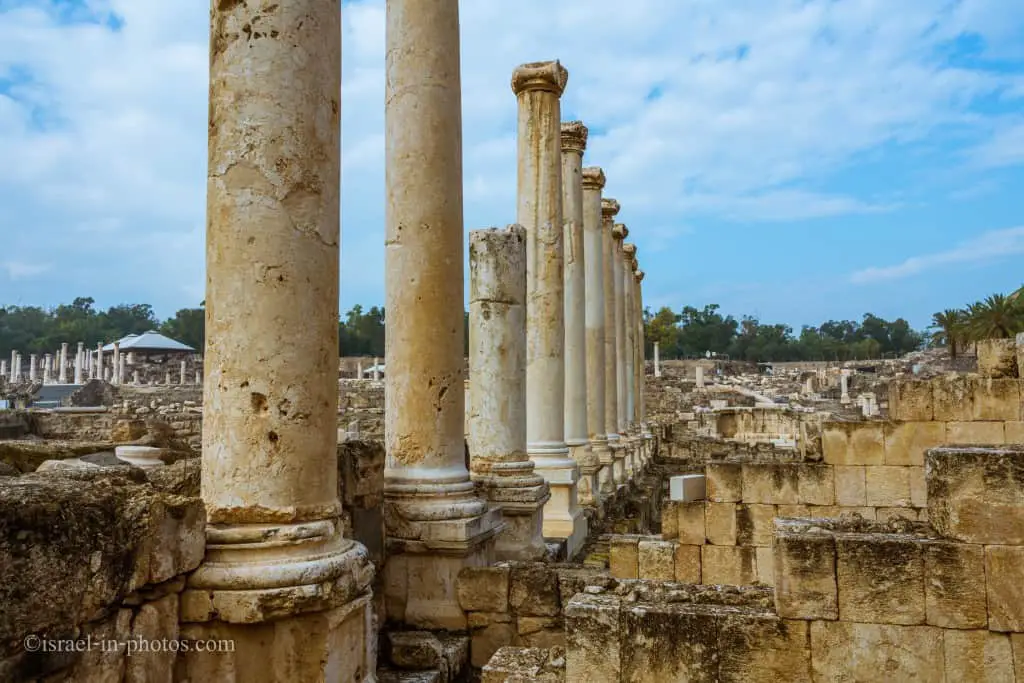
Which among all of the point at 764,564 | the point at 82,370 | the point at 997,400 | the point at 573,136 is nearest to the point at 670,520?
the point at 764,564

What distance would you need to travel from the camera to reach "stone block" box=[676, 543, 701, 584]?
406 inches

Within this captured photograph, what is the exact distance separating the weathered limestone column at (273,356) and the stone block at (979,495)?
358cm

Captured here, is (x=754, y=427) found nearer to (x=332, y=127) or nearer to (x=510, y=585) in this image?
(x=510, y=585)

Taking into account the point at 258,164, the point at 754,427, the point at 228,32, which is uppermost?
the point at 228,32

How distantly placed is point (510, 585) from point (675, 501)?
13.9ft

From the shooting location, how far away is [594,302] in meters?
19.9

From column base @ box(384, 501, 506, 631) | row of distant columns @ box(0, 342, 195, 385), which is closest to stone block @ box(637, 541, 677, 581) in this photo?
column base @ box(384, 501, 506, 631)

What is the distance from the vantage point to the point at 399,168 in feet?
24.7

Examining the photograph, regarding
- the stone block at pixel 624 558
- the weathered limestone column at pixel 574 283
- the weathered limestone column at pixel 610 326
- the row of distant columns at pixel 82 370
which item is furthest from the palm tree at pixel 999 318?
the row of distant columns at pixel 82 370

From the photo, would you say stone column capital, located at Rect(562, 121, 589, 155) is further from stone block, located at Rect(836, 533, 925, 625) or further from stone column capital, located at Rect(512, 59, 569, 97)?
stone block, located at Rect(836, 533, 925, 625)

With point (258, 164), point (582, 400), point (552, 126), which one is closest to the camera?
point (258, 164)

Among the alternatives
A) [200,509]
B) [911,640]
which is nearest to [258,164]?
[200,509]

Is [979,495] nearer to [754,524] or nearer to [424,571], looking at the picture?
[424,571]

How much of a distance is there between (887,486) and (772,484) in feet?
5.00
